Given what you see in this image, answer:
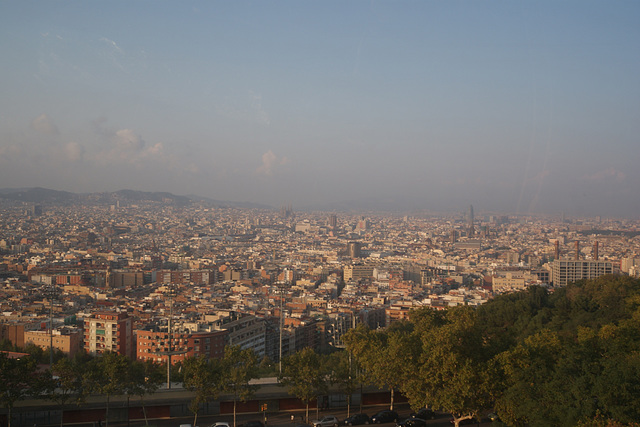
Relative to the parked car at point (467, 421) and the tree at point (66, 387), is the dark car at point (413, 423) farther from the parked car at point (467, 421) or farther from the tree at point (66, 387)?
the tree at point (66, 387)

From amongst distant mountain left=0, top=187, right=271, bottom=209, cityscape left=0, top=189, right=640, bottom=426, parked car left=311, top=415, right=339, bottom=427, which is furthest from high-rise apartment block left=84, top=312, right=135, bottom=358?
distant mountain left=0, top=187, right=271, bottom=209

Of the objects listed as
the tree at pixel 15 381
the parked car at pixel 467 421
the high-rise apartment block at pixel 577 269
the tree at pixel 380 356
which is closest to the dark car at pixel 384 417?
the tree at pixel 380 356

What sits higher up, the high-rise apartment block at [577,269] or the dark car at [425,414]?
the dark car at [425,414]

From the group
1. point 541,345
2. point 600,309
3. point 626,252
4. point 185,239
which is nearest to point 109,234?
point 185,239

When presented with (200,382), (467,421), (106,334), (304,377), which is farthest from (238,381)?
(106,334)

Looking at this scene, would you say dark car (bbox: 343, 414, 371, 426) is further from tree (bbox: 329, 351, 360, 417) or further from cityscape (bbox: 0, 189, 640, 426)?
cityscape (bbox: 0, 189, 640, 426)

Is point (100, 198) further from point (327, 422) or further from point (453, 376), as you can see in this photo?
point (453, 376)

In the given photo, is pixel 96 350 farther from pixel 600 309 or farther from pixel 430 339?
pixel 600 309
